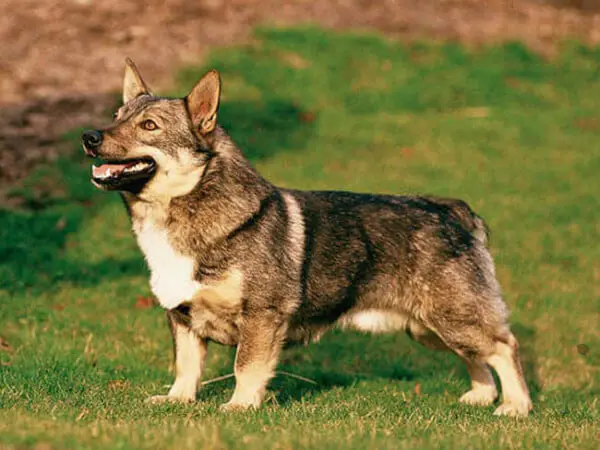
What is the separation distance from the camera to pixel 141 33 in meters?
19.5

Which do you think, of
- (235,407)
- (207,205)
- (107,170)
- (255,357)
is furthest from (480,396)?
(107,170)

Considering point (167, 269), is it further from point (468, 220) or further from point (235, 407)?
point (468, 220)

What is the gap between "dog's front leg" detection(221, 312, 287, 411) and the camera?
686 cm

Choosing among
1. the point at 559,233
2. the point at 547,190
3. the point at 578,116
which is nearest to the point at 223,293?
the point at 559,233

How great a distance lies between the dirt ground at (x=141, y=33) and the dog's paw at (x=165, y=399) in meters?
6.86

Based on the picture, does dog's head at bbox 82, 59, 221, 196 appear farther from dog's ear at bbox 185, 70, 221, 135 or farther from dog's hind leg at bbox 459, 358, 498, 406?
dog's hind leg at bbox 459, 358, 498, 406

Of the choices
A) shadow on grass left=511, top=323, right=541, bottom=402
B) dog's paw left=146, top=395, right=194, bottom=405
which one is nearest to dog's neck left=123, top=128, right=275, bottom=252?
dog's paw left=146, top=395, right=194, bottom=405

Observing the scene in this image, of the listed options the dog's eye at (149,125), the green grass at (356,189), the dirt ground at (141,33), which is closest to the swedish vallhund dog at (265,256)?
the dog's eye at (149,125)

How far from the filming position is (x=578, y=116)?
63.1 feet

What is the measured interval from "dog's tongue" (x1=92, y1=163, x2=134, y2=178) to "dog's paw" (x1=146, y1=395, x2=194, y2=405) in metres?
1.66

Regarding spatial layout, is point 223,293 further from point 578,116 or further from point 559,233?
point 578,116

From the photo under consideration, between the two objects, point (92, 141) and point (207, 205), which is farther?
point (207, 205)

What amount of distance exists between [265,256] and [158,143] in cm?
113

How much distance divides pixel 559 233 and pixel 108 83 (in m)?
8.39
